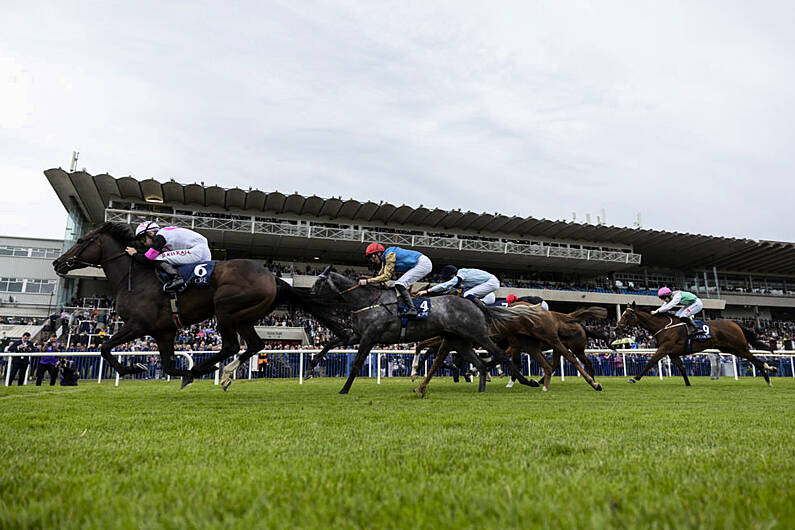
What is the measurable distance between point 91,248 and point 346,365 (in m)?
10.8

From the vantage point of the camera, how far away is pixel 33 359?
50.5ft

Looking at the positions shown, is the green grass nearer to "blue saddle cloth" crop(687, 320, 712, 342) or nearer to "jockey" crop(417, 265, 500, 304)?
"jockey" crop(417, 265, 500, 304)

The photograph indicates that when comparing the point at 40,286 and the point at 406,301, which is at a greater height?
the point at 40,286

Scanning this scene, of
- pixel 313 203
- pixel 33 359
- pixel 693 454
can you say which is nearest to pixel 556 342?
pixel 693 454

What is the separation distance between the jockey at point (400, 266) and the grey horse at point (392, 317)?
8.8 inches

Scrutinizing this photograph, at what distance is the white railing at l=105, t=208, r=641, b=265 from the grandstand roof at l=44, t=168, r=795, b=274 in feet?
3.90

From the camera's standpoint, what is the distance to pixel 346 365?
58.1 feet

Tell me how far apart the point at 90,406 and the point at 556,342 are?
25.6ft

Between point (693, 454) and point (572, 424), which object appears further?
point (572, 424)

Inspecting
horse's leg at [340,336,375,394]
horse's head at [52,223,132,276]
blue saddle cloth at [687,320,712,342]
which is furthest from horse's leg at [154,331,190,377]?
blue saddle cloth at [687,320,712,342]

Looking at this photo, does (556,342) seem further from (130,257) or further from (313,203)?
(313,203)

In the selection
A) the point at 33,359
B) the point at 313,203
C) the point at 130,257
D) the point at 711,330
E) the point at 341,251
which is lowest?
the point at 33,359

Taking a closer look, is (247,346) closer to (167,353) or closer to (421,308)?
(167,353)

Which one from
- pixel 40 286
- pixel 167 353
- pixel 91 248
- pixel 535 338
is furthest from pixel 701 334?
pixel 40 286
